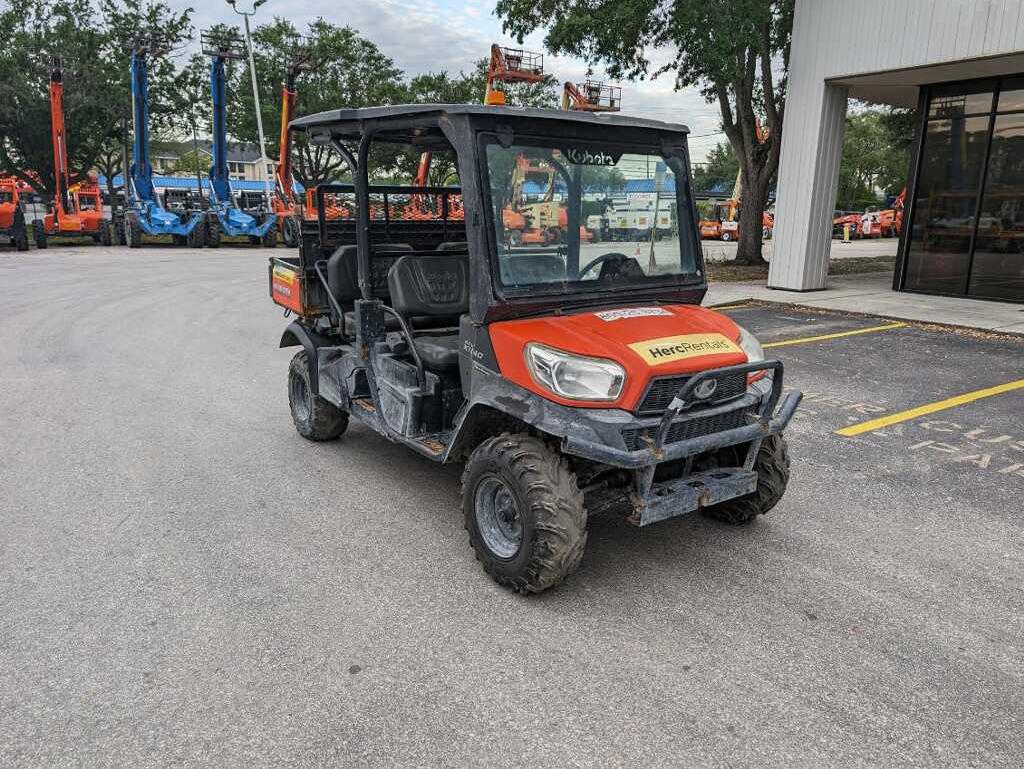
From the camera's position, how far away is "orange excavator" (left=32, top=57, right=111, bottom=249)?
23.1m

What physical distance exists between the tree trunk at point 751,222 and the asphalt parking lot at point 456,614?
41.1ft

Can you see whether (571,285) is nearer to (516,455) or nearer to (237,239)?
(516,455)

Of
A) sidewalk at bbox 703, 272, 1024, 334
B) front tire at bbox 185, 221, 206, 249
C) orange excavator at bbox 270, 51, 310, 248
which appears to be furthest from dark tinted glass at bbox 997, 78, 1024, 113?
front tire at bbox 185, 221, 206, 249

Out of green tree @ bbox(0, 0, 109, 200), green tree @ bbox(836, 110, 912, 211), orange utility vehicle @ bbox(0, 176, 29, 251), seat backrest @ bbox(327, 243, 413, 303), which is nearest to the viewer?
seat backrest @ bbox(327, 243, 413, 303)

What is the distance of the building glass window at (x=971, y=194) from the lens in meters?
12.8

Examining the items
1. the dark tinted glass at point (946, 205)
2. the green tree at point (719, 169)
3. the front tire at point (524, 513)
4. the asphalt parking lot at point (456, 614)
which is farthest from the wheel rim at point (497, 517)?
the green tree at point (719, 169)

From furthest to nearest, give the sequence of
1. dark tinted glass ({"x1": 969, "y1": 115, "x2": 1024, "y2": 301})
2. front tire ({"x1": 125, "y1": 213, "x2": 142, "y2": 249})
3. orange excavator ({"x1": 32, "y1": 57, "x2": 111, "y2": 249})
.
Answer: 1. front tire ({"x1": 125, "y1": 213, "x2": 142, "y2": 249})
2. orange excavator ({"x1": 32, "y1": 57, "x2": 111, "y2": 249})
3. dark tinted glass ({"x1": 969, "y1": 115, "x2": 1024, "y2": 301})

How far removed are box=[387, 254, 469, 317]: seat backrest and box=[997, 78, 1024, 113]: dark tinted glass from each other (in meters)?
12.1

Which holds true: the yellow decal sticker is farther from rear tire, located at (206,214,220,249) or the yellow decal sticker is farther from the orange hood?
rear tire, located at (206,214,220,249)

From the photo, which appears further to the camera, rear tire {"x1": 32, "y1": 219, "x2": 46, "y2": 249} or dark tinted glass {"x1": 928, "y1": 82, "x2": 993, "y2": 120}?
rear tire {"x1": 32, "y1": 219, "x2": 46, "y2": 249}

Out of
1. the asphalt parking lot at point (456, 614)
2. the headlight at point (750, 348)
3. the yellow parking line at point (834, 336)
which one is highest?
the headlight at point (750, 348)

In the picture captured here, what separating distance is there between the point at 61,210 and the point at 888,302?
79.6 ft

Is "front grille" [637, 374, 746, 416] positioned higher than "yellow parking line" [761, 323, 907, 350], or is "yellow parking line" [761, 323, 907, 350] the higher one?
"front grille" [637, 374, 746, 416]

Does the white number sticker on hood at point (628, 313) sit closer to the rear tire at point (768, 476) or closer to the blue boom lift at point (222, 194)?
the rear tire at point (768, 476)
